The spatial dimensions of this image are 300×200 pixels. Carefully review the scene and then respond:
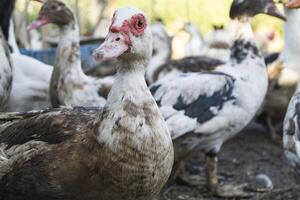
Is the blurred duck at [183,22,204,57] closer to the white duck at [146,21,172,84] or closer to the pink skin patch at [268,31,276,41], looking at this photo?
the white duck at [146,21,172,84]

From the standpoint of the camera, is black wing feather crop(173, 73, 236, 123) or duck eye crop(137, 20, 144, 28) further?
black wing feather crop(173, 73, 236, 123)

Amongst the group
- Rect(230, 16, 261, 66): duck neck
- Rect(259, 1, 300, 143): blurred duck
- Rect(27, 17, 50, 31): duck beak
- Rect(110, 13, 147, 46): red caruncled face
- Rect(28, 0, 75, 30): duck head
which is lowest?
Rect(259, 1, 300, 143): blurred duck

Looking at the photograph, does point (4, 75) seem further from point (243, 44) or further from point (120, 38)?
point (243, 44)

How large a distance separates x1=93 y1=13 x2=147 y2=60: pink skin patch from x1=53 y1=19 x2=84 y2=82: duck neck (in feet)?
8.42

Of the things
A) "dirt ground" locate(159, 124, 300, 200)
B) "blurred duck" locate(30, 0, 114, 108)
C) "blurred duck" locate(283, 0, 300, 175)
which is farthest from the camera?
"blurred duck" locate(30, 0, 114, 108)

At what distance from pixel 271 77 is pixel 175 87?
7.84 feet

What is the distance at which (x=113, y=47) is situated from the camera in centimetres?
321

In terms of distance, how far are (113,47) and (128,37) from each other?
0.37ft

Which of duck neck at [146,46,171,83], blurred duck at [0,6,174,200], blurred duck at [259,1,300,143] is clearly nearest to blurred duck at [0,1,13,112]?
blurred duck at [0,6,174,200]

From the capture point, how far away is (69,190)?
3355mm

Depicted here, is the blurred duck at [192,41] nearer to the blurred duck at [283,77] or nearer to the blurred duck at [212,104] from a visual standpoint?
the blurred duck at [283,77]

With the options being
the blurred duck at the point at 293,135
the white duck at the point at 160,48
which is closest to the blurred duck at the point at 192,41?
the white duck at the point at 160,48

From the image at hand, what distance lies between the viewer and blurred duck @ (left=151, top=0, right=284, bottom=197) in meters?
5.22

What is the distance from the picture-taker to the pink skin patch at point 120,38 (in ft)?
10.4
